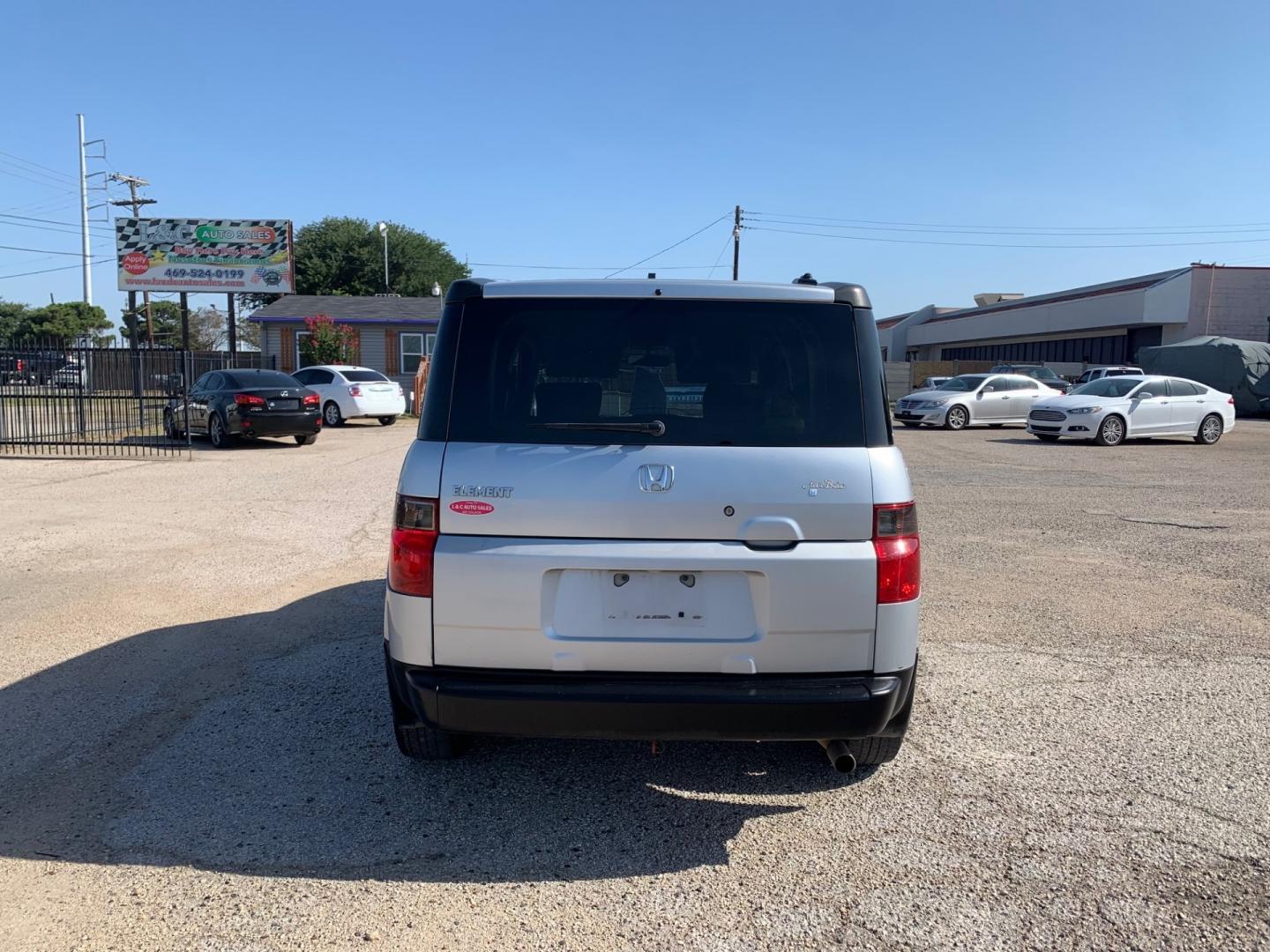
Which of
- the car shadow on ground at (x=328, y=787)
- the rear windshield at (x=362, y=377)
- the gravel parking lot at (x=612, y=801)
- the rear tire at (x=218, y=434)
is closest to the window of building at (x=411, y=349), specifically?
the rear windshield at (x=362, y=377)

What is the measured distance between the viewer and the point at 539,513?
10.8ft

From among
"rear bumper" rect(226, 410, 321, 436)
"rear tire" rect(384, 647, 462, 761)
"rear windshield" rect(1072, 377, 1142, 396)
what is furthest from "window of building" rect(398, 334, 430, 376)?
"rear tire" rect(384, 647, 462, 761)

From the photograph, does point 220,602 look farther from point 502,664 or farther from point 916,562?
point 916,562

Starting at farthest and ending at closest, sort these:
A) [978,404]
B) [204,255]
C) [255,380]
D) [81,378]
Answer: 1. [204,255]
2. [978,404]
3. [255,380]
4. [81,378]

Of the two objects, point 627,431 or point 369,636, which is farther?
point 369,636

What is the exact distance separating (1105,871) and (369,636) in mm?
4232

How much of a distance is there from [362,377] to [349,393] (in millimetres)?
889

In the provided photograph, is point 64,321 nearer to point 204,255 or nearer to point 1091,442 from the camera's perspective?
point 204,255

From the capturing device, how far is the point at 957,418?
26.1 meters

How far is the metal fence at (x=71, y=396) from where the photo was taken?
16859mm

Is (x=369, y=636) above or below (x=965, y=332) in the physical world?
below

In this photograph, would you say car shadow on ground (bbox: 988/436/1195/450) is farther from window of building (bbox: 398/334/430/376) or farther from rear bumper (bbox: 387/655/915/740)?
window of building (bbox: 398/334/430/376)

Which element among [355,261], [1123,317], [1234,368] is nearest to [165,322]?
[355,261]

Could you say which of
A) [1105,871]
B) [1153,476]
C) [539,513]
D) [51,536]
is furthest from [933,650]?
[1153,476]
